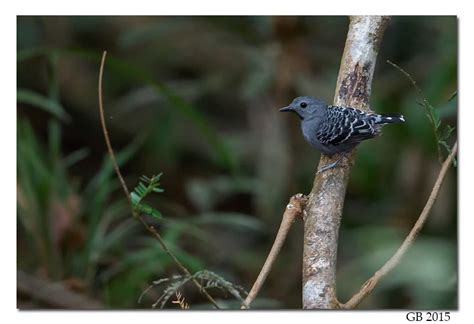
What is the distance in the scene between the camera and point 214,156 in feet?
14.6

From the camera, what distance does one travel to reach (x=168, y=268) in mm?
3709

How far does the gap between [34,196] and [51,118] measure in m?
0.62

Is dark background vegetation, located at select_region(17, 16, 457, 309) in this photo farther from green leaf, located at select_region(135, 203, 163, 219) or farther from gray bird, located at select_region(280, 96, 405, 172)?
green leaf, located at select_region(135, 203, 163, 219)

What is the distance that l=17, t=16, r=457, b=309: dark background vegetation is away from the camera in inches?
135

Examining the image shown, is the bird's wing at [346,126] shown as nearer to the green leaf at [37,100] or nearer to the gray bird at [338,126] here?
the gray bird at [338,126]

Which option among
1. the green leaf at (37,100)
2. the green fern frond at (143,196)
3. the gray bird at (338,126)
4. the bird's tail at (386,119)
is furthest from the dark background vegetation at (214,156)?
the green fern frond at (143,196)

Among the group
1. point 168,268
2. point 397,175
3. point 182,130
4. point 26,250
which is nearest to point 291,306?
point 168,268

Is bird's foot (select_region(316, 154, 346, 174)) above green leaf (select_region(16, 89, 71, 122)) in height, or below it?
below

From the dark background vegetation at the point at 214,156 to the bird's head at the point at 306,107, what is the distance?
47 centimetres

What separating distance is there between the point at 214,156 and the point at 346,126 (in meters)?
1.76

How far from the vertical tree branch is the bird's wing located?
0.04m

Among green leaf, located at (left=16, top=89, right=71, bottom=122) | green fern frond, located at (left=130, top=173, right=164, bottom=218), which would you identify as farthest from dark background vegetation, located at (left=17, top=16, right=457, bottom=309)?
green fern frond, located at (left=130, top=173, right=164, bottom=218)

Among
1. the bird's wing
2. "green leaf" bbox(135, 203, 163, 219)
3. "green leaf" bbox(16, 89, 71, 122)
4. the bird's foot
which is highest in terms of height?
"green leaf" bbox(16, 89, 71, 122)

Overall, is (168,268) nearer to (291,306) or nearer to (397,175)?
(291,306)
